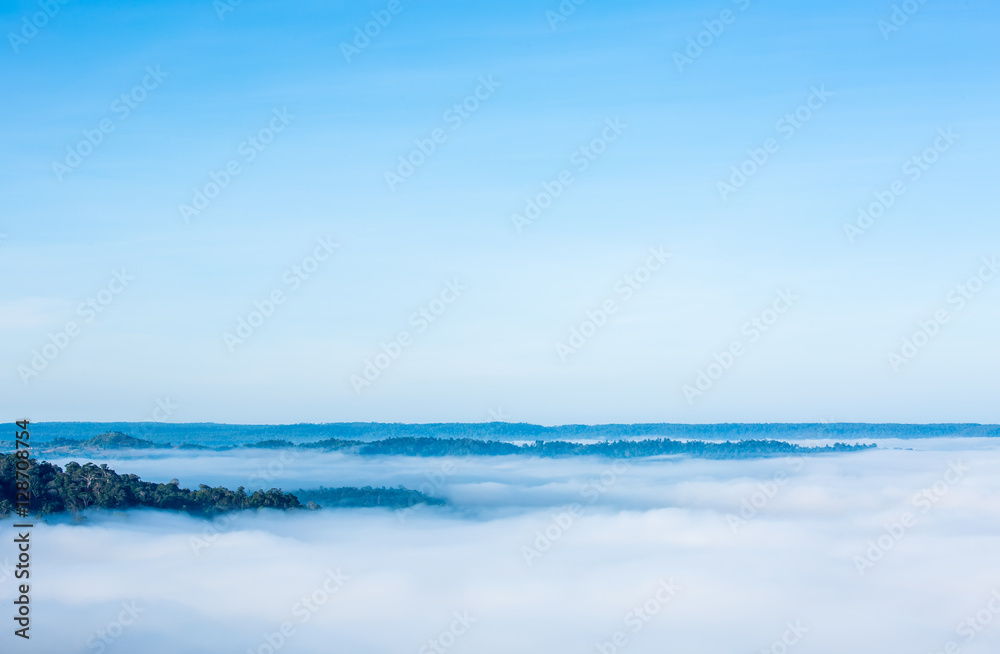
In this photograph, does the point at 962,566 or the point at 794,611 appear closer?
the point at 794,611

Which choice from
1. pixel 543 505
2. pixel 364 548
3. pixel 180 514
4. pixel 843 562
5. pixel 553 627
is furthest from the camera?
pixel 543 505

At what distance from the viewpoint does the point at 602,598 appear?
356ft

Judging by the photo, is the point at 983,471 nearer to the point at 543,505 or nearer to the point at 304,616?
the point at 543,505

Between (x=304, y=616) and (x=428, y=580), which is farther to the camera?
(x=428, y=580)

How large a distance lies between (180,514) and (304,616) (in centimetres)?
1706

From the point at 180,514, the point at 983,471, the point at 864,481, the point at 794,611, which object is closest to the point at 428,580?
the point at 180,514

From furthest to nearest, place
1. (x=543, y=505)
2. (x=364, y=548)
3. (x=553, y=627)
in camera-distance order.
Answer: (x=543, y=505), (x=364, y=548), (x=553, y=627)

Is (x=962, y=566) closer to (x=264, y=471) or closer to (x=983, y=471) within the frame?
(x=983, y=471)

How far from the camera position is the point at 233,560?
306ft

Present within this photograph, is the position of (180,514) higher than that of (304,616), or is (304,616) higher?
(180,514)

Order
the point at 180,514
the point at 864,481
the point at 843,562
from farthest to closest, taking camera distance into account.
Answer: the point at 864,481
the point at 843,562
the point at 180,514

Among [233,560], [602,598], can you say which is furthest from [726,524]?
[233,560]

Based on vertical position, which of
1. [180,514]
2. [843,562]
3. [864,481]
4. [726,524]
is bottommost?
[180,514]

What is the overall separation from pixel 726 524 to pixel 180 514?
94.7 meters
